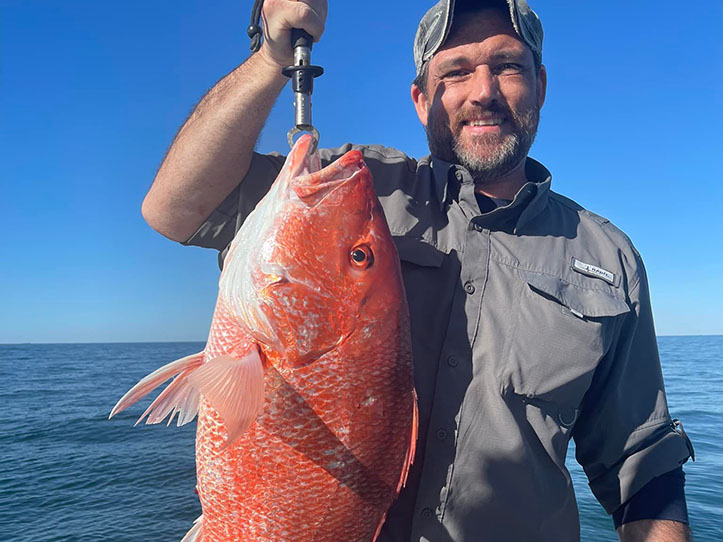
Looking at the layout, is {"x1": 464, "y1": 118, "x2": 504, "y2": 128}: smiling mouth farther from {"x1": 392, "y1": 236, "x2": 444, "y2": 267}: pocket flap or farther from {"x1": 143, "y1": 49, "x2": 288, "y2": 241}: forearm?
{"x1": 143, "y1": 49, "x2": 288, "y2": 241}: forearm

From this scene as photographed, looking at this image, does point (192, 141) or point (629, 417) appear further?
point (629, 417)

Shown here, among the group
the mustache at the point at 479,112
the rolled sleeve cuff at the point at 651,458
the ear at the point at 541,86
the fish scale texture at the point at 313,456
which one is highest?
the ear at the point at 541,86

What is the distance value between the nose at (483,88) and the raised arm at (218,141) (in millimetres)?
1014

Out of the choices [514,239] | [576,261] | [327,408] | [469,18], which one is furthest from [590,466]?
[469,18]

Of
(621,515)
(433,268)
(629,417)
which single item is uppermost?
(433,268)

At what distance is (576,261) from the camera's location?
2482mm

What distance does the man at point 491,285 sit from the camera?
1.95 meters

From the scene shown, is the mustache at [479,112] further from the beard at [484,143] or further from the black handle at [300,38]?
the black handle at [300,38]

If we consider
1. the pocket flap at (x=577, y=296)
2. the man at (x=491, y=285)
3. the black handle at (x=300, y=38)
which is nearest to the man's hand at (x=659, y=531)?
the man at (x=491, y=285)

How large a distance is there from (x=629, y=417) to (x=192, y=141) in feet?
7.59

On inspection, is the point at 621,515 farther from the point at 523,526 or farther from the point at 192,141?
the point at 192,141

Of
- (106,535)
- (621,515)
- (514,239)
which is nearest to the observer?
(514,239)

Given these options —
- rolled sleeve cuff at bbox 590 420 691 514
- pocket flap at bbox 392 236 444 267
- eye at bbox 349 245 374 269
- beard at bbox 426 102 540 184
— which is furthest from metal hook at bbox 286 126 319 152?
rolled sleeve cuff at bbox 590 420 691 514

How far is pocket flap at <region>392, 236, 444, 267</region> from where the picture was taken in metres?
2.15
